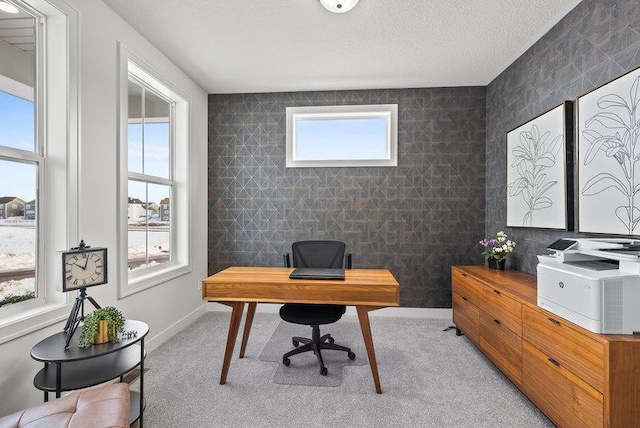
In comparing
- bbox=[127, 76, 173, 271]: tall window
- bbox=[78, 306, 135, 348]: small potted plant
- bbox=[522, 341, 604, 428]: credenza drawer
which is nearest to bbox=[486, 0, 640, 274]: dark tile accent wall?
bbox=[522, 341, 604, 428]: credenza drawer

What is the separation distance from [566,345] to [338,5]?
247 cm

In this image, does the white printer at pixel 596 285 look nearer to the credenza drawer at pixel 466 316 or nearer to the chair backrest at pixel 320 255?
the credenza drawer at pixel 466 316

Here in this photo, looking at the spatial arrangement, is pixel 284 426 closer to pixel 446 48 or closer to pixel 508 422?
pixel 508 422

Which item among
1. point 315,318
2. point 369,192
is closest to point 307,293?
point 315,318

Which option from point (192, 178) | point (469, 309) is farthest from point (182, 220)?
point (469, 309)

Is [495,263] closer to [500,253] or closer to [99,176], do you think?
[500,253]

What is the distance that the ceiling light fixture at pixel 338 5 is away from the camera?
6.87 ft

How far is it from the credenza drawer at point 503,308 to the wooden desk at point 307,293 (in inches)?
31.7

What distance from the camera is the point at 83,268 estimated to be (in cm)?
169

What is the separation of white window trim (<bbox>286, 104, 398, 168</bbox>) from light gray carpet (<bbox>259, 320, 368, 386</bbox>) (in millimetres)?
1862

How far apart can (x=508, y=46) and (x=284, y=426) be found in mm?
3453

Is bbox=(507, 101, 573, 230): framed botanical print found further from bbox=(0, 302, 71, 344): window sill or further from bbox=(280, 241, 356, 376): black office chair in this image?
bbox=(0, 302, 71, 344): window sill

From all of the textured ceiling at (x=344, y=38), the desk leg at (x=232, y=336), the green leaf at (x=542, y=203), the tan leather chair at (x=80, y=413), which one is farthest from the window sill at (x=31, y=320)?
the green leaf at (x=542, y=203)

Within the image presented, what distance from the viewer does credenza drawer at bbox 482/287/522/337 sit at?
203cm
